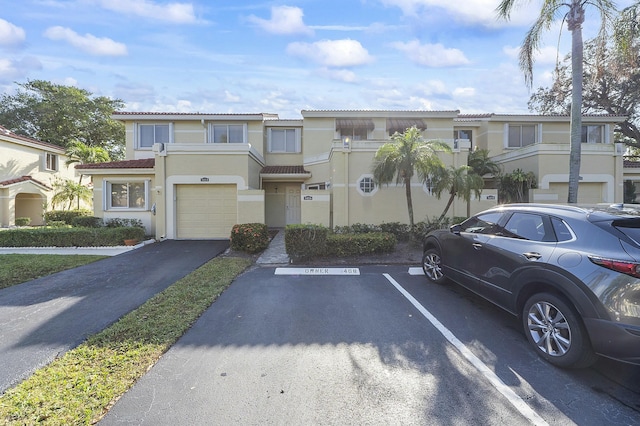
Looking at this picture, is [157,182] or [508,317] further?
[157,182]

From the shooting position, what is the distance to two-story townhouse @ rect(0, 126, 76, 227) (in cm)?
1989

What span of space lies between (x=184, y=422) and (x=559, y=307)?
399cm

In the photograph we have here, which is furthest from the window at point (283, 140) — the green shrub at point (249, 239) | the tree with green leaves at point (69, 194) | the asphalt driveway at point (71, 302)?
the tree with green leaves at point (69, 194)

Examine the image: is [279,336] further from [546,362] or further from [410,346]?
[546,362]

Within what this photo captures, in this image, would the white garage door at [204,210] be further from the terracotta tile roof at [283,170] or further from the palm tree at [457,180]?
the palm tree at [457,180]

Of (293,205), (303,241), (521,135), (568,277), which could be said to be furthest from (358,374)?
(521,135)

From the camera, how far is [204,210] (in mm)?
12734

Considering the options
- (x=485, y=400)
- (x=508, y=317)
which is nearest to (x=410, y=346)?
(x=485, y=400)

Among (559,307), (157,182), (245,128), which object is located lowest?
(559,307)

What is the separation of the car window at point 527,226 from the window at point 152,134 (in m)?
17.2

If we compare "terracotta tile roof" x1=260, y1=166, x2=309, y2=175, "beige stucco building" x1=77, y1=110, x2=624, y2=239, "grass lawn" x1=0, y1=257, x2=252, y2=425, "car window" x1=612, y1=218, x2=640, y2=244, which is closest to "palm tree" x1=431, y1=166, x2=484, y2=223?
"beige stucco building" x1=77, y1=110, x2=624, y2=239

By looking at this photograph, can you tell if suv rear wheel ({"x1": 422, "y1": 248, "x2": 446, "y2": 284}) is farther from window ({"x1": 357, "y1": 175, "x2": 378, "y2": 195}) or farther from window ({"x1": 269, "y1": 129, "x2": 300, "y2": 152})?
window ({"x1": 269, "y1": 129, "x2": 300, "y2": 152})

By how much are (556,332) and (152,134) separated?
62.4 feet

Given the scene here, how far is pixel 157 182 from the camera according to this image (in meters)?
12.3
